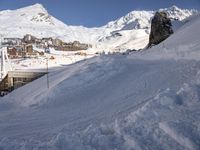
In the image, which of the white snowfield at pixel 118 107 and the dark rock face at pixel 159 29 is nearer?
the white snowfield at pixel 118 107

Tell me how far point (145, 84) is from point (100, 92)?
1975mm

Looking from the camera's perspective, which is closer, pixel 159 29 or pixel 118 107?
pixel 118 107

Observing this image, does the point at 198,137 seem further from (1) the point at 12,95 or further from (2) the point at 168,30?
(2) the point at 168,30

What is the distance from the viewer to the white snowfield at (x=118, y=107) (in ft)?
29.3

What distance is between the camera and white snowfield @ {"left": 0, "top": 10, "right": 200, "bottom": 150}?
8.94 m

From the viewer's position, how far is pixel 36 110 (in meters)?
16.6

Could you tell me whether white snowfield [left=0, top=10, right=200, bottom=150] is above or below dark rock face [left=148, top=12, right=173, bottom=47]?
below

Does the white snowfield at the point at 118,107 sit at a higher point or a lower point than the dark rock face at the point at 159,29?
lower

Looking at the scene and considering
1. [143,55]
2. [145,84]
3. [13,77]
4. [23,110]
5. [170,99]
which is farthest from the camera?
[13,77]

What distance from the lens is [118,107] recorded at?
44.3 feet

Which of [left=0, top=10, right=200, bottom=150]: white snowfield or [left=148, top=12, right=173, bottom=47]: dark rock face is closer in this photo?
[left=0, top=10, right=200, bottom=150]: white snowfield

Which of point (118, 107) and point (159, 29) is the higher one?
point (159, 29)

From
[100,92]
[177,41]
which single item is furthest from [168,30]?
[100,92]

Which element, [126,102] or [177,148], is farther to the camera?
[126,102]
